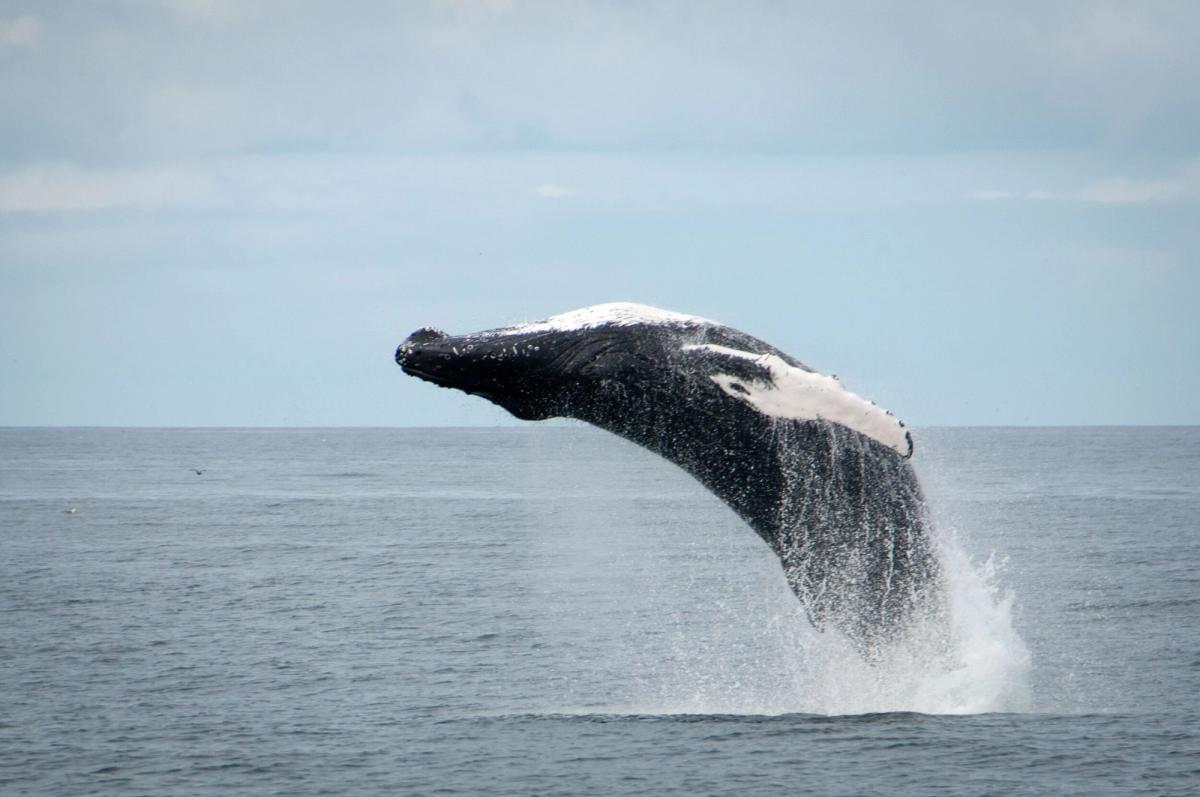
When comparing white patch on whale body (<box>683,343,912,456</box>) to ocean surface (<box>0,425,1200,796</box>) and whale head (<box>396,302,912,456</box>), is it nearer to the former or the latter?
whale head (<box>396,302,912,456</box>)

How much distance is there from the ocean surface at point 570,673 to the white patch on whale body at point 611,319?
3.75 feet

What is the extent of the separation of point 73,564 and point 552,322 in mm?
31233

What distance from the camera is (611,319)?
13.1 meters

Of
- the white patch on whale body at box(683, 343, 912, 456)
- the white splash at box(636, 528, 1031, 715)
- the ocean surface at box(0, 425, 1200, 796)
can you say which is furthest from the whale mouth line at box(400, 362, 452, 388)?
the white splash at box(636, 528, 1031, 715)

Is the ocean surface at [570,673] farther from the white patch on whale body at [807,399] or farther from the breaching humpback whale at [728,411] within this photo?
the white patch on whale body at [807,399]

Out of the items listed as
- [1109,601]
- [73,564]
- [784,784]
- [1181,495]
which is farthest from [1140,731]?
[1181,495]

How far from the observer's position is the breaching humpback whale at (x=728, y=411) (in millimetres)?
12844

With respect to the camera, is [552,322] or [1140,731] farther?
[1140,731]

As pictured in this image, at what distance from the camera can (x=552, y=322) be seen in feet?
43.3

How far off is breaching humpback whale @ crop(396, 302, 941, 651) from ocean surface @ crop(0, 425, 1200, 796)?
2.75 ft

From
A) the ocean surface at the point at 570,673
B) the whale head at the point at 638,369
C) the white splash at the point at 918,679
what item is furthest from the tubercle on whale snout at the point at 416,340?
the white splash at the point at 918,679

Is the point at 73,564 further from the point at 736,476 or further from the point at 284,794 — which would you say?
the point at 736,476

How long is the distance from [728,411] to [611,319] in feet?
4.44

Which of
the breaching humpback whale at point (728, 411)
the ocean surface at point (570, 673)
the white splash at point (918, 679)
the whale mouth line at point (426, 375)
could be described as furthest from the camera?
the white splash at point (918, 679)
